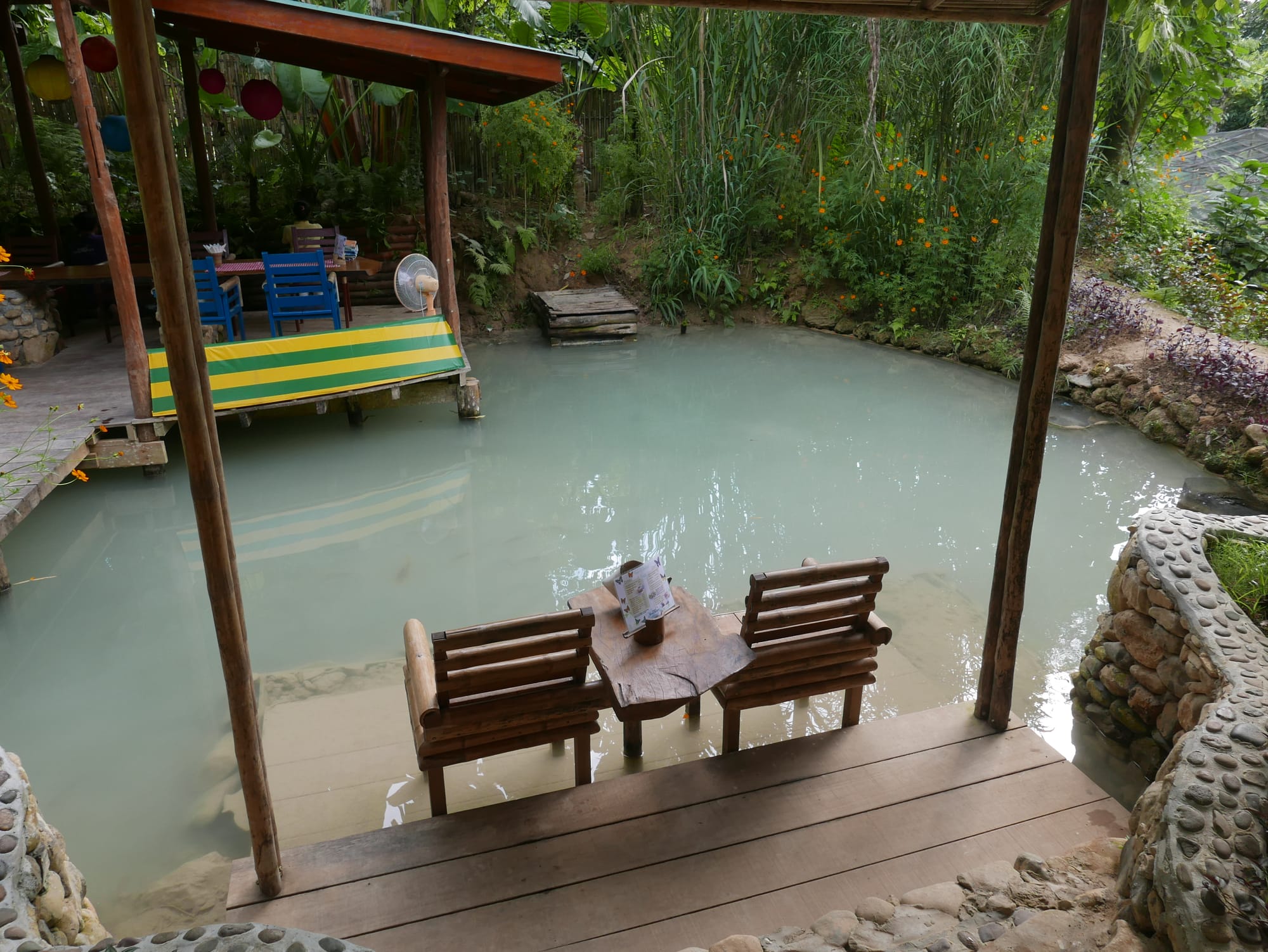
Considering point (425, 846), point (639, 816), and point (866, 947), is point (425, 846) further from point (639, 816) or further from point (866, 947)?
point (866, 947)

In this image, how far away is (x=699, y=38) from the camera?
10648 millimetres

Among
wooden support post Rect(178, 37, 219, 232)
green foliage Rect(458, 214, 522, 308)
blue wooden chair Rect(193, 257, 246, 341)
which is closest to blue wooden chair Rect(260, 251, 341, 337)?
blue wooden chair Rect(193, 257, 246, 341)

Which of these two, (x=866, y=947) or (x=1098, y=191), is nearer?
(x=866, y=947)

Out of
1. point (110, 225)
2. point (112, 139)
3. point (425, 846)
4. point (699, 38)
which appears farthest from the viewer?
point (699, 38)

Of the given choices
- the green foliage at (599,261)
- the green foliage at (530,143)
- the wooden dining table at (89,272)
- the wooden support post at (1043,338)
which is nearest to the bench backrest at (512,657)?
the wooden support post at (1043,338)

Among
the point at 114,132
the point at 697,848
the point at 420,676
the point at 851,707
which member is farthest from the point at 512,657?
the point at 114,132

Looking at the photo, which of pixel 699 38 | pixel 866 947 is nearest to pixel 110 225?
pixel 866 947

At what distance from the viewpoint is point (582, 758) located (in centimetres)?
316

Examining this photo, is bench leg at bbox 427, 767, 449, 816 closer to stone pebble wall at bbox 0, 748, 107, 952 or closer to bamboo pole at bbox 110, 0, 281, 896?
bamboo pole at bbox 110, 0, 281, 896

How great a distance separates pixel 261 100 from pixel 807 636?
7.43 m

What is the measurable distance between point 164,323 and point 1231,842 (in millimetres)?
2973

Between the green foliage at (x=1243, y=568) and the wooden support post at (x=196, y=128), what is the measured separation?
30.9 feet

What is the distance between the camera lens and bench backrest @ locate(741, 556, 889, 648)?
122 inches

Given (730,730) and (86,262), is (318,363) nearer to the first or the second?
(86,262)
